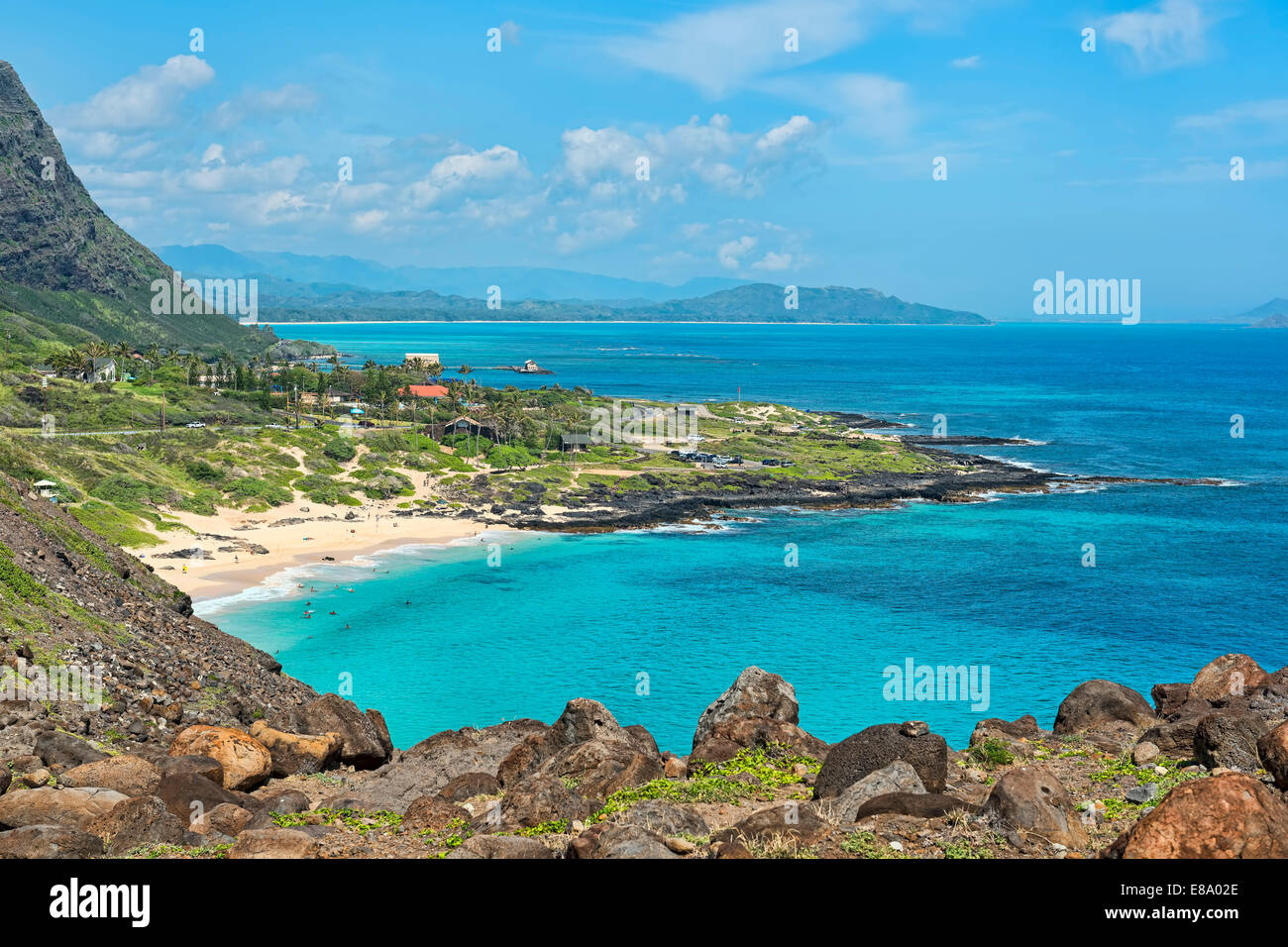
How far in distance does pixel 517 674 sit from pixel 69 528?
2030cm

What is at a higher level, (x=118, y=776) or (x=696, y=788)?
(x=118, y=776)

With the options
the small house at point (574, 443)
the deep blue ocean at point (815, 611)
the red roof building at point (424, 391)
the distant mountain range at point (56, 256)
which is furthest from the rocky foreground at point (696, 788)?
the distant mountain range at point (56, 256)

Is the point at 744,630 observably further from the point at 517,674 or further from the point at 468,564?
the point at 468,564

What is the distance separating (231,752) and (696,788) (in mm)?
8828

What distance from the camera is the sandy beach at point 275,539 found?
54875 mm

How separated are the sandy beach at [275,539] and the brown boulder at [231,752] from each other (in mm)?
34774

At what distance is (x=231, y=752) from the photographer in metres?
18.0

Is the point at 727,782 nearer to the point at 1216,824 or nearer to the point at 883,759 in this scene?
the point at 883,759

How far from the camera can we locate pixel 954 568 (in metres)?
63.9

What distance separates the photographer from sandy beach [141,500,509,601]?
54.9m

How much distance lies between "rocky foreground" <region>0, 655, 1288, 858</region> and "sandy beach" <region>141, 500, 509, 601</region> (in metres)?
35.3

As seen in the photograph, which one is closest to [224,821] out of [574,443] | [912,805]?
[912,805]

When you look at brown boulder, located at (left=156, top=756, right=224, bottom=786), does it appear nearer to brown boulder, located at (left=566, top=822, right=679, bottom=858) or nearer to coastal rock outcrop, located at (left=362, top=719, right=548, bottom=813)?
coastal rock outcrop, located at (left=362, top=719, right=548, bottom=813)

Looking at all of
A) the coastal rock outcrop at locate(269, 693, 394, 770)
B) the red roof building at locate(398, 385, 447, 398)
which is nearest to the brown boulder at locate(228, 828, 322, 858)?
the coastal rock outcrop at locate(269, 693, 394, 770)
